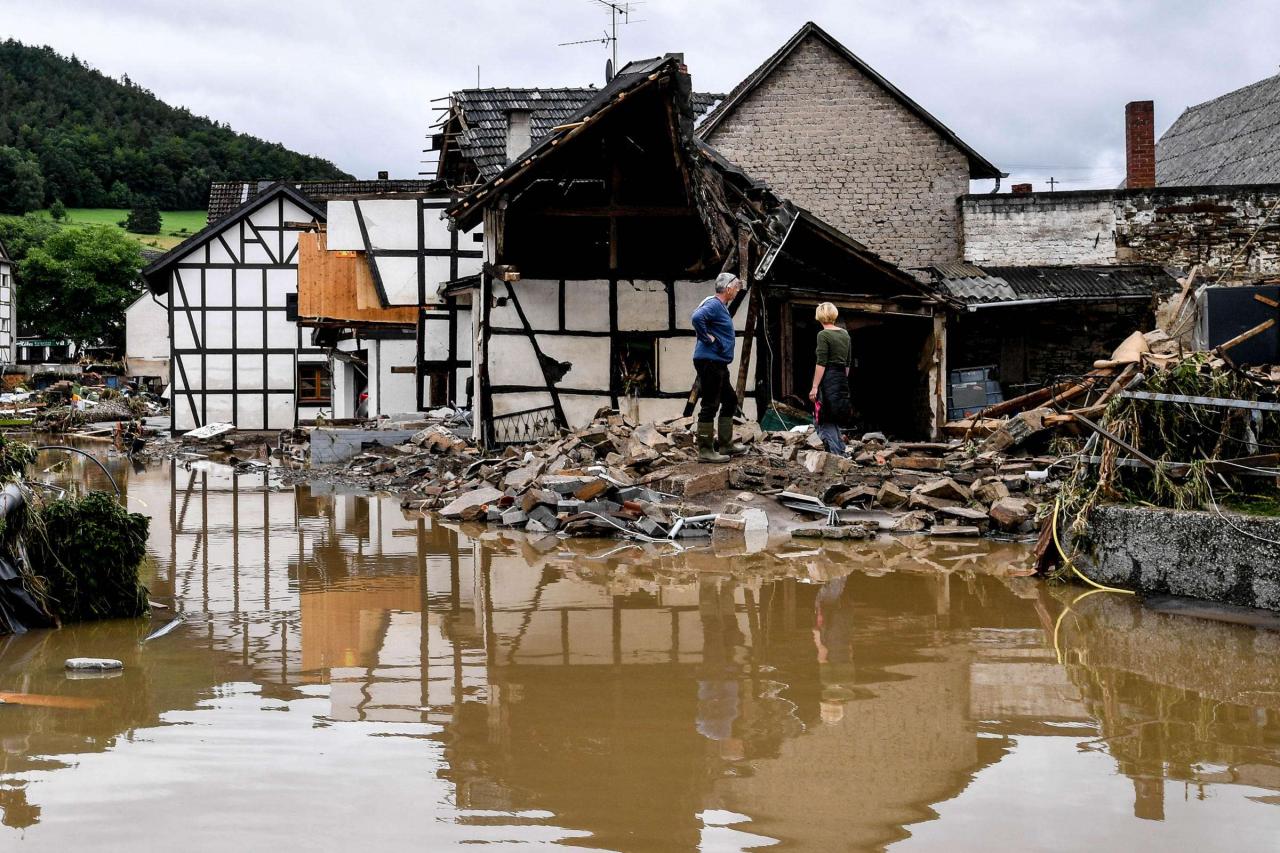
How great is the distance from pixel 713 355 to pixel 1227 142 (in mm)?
23081

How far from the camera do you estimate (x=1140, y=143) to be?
1076 inches

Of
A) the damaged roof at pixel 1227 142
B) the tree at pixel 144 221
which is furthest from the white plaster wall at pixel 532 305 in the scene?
the tree at pixel 144 221

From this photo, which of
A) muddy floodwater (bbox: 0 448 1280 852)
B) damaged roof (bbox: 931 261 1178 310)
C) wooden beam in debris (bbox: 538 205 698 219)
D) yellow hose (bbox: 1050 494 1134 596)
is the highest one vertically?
wooden beam in debris (bbox: 538 205 698 219)

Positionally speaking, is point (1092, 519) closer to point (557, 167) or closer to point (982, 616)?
point (982, 616)

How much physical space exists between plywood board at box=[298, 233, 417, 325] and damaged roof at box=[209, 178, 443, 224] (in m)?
1.23

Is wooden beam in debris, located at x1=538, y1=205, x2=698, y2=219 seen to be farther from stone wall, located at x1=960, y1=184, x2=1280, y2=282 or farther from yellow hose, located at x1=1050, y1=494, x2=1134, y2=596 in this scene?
yellow hose, located at x1=1050, y1=494, x2=1134, y2=596

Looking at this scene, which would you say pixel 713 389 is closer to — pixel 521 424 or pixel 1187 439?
pixel 1187 439

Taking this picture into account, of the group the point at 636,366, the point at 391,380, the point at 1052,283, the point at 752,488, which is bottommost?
the point at 752,488

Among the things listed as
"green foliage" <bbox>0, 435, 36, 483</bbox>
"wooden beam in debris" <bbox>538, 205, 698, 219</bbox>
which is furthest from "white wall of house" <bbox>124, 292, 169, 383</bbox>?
"green foliage" <bbox>0, 435, 36, 483</bbox>

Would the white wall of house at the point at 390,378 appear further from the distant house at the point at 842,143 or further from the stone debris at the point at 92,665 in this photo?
the stone debris at the point at 92,665

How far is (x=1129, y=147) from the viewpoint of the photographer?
27.5m

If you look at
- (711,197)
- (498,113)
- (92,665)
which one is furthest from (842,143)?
(92,665)

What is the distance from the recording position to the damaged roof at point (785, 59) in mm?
24344

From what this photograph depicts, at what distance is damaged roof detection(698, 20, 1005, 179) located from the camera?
24344mm
